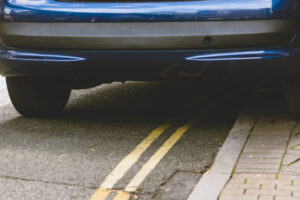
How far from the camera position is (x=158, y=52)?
5.32 meters

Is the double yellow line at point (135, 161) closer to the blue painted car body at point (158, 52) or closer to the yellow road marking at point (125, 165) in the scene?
the yellow road marking at point (125, 165)

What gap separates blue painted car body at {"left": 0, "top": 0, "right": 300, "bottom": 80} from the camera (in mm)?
5191

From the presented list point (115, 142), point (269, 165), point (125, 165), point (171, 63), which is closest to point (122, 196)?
point (125, 165)

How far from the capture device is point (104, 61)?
17.7 feet

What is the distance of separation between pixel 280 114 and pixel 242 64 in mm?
999

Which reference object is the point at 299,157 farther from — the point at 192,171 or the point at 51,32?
the point at 51,32

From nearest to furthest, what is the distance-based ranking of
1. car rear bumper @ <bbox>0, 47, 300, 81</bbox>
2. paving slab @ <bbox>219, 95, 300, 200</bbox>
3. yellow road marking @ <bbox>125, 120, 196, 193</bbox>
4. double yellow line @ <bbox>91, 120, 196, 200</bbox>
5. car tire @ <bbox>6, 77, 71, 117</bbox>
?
paving slab @ <bbox>219, 95, 300, 200</bbox>, double yellow line @ <bbox>91, 120, 196, 200</bbox>, yellow road marking @ <bbox>125, 120, 196, 193</bbox>, car rear bumper @ <bbox>0, 47, 300, 81</bbox>, car tire @ <bbox>6, 77, 71, 117</bbox>

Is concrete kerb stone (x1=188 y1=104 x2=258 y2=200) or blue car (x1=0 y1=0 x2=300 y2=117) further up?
blue car (x1=0 y1=0 x2=300 y2=117)

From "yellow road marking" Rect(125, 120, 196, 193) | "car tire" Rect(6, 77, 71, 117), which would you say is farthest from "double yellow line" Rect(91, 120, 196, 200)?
"car tire" Rect(6, 77, 71, 117)

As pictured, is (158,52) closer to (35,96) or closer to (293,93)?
(293,93)

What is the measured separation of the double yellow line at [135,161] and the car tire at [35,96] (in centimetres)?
93

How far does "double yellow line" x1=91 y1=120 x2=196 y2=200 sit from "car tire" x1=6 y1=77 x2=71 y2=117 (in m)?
0.93

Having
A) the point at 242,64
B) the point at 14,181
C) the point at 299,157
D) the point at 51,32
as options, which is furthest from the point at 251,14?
the point at 14,181

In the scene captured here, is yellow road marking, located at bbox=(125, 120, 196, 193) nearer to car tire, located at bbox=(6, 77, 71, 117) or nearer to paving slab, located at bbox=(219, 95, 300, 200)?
paving slab, located at bbox=(219, 95, 300, 200)
